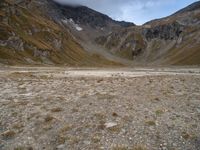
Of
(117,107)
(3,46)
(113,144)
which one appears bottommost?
(113,144)

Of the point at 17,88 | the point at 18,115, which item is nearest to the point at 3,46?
the point at 17,88

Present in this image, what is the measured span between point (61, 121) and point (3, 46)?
14507cm

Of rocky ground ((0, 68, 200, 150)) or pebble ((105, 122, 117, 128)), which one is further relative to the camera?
pebble ((105, 122, 117, 128))

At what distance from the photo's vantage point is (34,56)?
549ft

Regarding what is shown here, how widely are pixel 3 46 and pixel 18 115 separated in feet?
469

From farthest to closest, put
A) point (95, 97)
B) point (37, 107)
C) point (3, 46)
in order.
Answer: point (3, 46) → point (95, 97) → point (37, 107)

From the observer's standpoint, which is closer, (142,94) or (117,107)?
(117,107)

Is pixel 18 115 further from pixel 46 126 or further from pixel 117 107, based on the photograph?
pixel 117 107

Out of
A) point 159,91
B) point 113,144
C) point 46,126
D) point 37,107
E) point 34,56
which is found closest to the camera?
point 113,144

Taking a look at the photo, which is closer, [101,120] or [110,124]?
[110,124]

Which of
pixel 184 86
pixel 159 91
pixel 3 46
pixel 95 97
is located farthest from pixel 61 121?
pixel 3 46

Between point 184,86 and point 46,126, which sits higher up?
point 184,86

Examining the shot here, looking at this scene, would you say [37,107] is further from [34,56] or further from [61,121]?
[34,56]

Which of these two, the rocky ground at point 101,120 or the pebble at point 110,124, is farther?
the pebble at point 110,124
